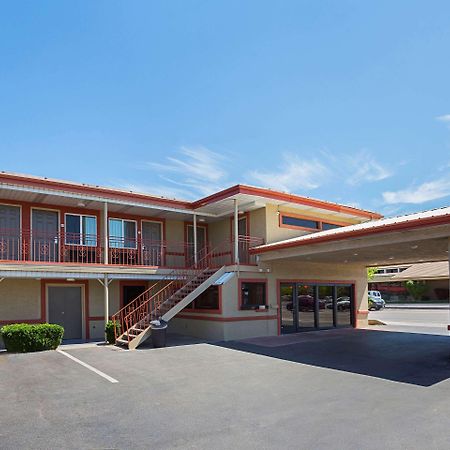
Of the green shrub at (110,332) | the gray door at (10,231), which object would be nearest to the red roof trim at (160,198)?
the gray door at (10,231)

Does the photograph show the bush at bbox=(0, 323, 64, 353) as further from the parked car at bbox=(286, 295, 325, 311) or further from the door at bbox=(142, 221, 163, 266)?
the parked car at bbox=(286, 295, 325, 311)

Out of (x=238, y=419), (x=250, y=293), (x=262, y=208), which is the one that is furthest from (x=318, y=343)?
(x=238, y=419)

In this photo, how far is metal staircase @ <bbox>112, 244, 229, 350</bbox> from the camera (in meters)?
14.7

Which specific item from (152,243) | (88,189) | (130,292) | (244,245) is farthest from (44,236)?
(244,245)

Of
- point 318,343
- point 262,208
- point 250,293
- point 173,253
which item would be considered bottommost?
point 318,343

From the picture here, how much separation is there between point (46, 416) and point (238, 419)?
9.67 ft

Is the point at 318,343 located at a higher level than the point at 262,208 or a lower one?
lower

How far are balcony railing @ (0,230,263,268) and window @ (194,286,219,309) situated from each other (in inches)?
74.6

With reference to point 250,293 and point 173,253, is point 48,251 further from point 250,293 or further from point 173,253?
point 250,293

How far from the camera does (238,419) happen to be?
21.1 ft

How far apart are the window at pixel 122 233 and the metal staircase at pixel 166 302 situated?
2.13 m

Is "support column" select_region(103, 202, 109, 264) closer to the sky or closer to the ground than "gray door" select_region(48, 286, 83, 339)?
closer to the sky

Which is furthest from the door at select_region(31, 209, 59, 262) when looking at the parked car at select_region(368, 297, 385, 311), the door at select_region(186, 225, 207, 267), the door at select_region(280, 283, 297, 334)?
the parked car at select_region(368, 297, 385, 311)

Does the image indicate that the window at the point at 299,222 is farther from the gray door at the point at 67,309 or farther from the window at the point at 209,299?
the gray door at the point at 67,309
